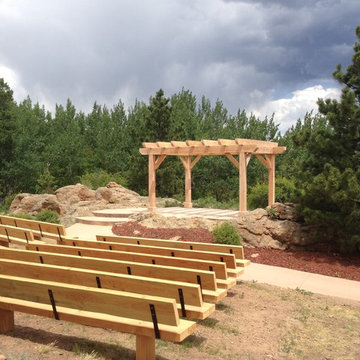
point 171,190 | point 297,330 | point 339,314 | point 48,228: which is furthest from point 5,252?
point 171,190

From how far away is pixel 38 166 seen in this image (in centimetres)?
3275

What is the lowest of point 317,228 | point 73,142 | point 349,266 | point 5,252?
point 349,266

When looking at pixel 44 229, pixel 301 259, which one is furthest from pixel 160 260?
pixel 301 259

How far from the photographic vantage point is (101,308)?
3.54 metres

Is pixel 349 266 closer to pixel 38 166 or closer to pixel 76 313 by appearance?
pixel 76 313

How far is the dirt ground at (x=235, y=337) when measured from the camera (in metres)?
3.65

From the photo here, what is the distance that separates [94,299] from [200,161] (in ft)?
86.7

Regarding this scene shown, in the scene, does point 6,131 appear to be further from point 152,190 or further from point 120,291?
point 120,291

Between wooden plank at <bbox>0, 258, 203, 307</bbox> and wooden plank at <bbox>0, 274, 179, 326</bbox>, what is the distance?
0.73 ft

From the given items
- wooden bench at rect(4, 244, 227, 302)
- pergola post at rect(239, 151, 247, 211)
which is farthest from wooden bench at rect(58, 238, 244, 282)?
pergola post at rect(239, 151, 247, 211)

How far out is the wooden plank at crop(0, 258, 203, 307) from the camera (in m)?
3.65

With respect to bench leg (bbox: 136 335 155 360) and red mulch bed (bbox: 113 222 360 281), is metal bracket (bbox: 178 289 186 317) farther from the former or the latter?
red mulch bed (bbox: 113 222 360 281)

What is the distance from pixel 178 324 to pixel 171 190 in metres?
21.8

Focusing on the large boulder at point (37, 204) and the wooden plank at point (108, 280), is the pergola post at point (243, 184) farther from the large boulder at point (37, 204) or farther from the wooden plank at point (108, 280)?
the wooden plank at point (108, 280)
